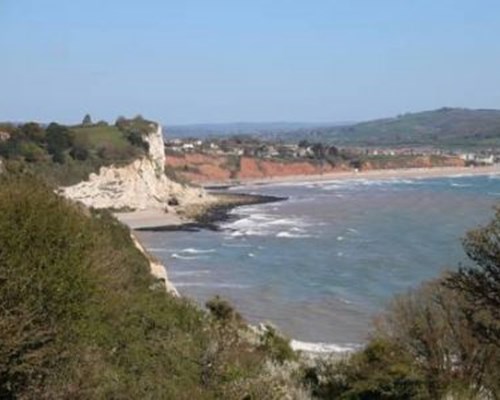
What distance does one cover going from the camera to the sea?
127 feet

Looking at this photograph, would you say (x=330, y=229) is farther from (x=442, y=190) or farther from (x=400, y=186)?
(x=400, y=186)

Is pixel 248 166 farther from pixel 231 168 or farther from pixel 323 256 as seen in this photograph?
pixel 323 256

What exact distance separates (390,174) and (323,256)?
318ft

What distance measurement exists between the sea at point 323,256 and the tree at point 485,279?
1.91 meters

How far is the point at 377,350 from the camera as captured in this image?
65.3 feet

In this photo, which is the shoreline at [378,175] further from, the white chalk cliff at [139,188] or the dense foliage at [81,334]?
the dense foliage at [81,334]

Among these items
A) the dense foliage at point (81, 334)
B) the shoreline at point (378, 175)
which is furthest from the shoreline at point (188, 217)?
the dense foliage at point (81, 334)

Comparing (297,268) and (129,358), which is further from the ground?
(129,358)

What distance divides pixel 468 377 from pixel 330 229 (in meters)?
54.9

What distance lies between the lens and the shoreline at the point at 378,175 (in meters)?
136

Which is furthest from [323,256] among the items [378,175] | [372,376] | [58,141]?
[378,175]

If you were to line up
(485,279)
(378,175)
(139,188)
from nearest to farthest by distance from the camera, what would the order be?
(485,279) < (139,188) < (378,175)

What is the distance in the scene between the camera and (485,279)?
15.6 meters

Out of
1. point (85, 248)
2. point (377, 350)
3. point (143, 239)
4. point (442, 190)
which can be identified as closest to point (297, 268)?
point (143, 239)
